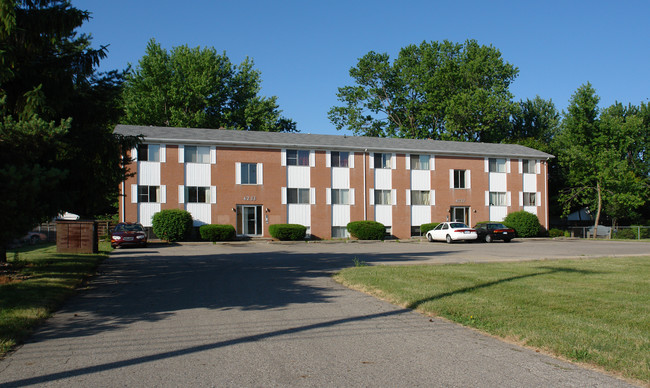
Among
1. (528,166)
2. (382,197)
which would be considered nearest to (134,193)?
(382,197)

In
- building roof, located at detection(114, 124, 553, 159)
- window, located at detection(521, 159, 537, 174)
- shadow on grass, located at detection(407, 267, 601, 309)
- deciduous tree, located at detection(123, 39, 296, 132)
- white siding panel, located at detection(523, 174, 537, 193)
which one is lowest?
shadow on grass, located at detection(407, 267, 601, 309)

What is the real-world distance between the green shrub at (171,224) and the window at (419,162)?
19172 millimetres

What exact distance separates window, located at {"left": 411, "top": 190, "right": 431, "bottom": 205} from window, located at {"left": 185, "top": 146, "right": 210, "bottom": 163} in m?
16.8

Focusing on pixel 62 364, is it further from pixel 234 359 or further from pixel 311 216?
pixel 311 216

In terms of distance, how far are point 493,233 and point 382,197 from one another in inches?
394

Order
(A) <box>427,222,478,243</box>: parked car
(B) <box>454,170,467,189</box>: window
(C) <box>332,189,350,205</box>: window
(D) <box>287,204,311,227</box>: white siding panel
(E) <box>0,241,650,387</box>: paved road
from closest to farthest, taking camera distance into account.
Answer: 1. (E) <box>0,241,650,387</box>: paved road
2. (A) <box>427,222,478,243</box>: parked car
3. (D) <box>287,204,311,227</box>: white siding panel
4. (C) <box>332,189,350,205</box>: window
5. (B) <box>454,170,467,189</box>: window

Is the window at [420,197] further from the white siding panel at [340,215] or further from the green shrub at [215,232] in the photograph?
the green shrub at [215,232]

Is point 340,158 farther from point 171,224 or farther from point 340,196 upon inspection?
point 171,224

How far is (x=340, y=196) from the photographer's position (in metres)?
40.7

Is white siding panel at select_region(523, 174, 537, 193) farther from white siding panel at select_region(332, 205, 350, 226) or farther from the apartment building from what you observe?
white siding panel at select_region(332, 205, 350, 226)

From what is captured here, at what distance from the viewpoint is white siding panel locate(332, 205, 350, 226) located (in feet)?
132

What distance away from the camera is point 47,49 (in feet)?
37.1

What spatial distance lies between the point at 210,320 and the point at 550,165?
5606 cm

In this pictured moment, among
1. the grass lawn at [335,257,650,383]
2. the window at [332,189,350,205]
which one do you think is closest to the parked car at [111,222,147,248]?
the window at [332,189,350,205]
